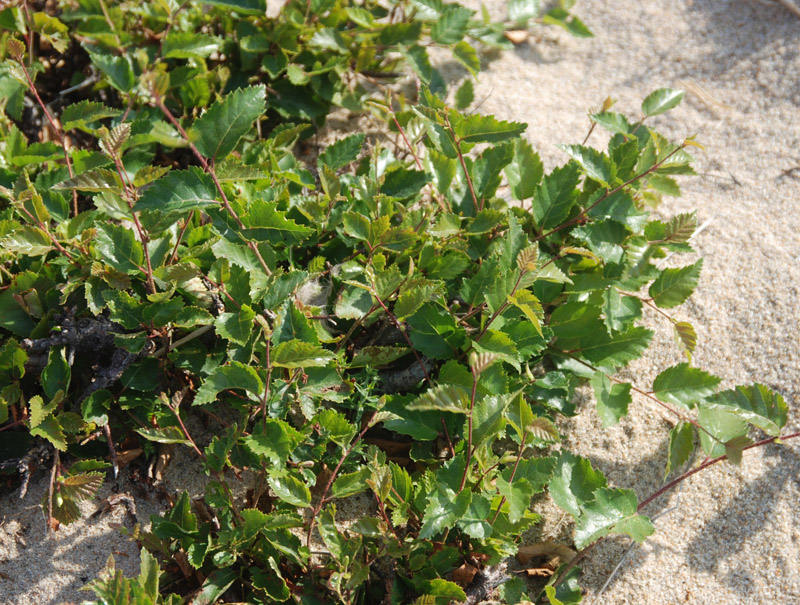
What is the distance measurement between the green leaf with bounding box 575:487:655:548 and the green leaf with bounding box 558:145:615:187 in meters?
0.71

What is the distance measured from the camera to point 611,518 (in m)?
1.42

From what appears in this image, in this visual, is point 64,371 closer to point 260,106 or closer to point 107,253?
point 107,253

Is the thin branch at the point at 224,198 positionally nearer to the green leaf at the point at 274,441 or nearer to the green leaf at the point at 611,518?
the green leaf at the point at 274,441

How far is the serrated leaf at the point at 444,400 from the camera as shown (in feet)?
4.04

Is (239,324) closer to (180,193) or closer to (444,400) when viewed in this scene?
(180,193)

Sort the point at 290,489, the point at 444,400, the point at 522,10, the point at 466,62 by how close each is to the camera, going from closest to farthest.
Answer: the point at 444,400 → the point at 290,489 → the point at 466,62 → the point at 522,10

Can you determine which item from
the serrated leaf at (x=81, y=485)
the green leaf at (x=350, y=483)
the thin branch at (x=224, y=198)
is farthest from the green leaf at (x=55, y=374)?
the green leaf at (x=350, y=483)

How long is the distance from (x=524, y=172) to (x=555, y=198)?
138 millimetres

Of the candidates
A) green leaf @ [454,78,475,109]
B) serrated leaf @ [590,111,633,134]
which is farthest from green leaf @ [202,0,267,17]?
serrated leaf @ [590,111,633,134]

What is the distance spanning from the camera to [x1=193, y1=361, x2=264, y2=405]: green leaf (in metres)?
1.37

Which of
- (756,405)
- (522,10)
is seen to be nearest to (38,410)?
(756,405)

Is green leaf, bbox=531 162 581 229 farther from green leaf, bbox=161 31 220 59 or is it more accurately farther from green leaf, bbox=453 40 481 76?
green leaf, bbox=161 31 220 59

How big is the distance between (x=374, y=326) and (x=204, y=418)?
0.46m

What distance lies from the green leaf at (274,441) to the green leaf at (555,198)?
77 cm
